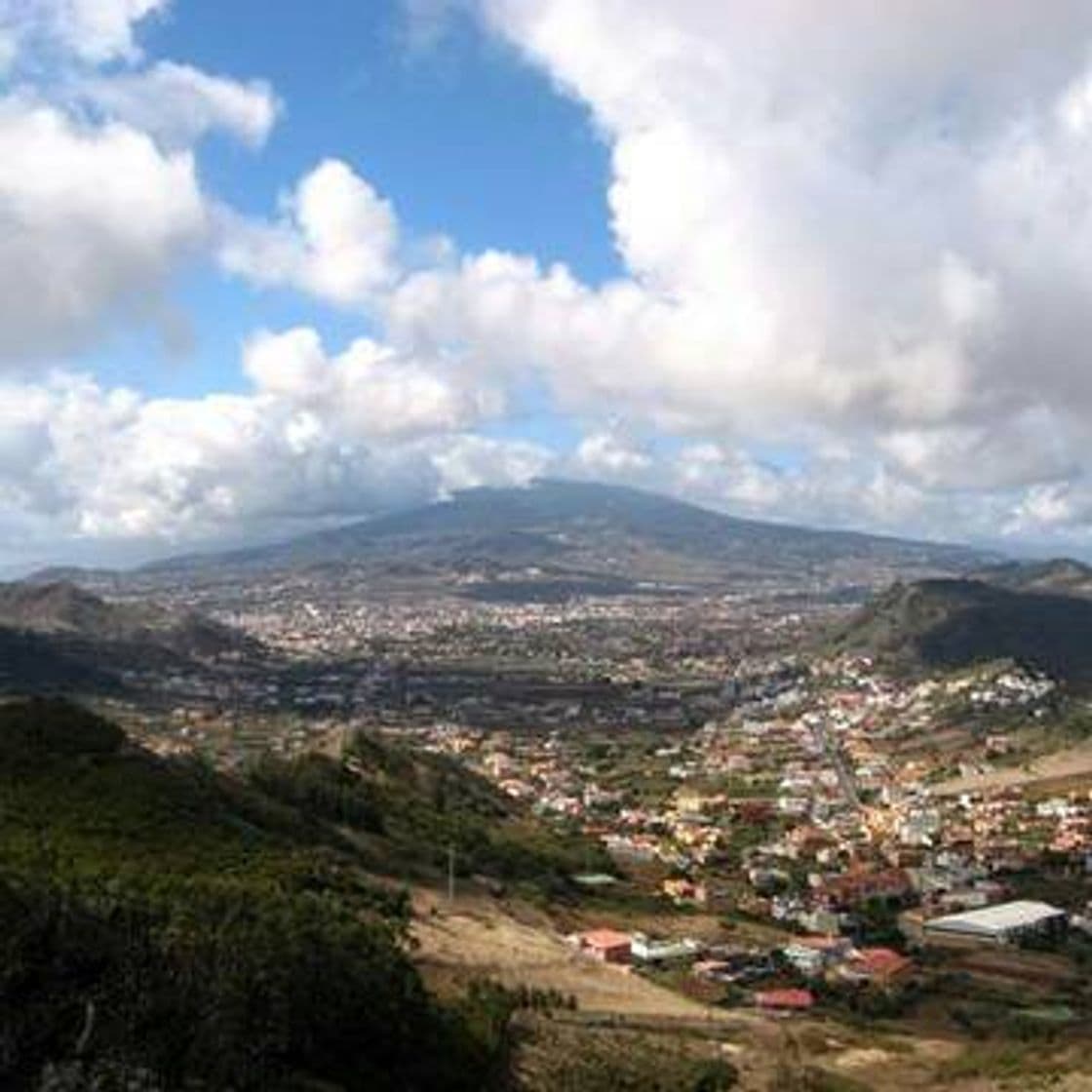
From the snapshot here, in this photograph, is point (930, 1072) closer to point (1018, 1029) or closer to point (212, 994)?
point (1018, 1029)

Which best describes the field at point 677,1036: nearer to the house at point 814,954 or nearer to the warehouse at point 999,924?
the house at point 814,954

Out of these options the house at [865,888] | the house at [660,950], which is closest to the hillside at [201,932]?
the house at [660,950]

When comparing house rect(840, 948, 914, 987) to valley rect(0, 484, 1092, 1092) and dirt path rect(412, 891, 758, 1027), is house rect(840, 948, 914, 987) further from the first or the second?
dirt path rect(412, 891, 758, 1027)

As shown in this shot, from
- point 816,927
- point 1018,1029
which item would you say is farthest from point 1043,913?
Answer: point 1018,1029

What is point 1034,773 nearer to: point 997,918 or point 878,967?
point 997,918

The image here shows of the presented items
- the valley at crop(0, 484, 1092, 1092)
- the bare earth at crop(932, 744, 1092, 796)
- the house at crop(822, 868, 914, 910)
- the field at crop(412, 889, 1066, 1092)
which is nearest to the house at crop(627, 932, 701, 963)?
the valley at crop(0, 484, 1092, 1092)

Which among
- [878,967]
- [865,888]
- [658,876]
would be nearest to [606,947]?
[878,967]
